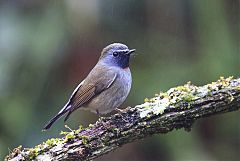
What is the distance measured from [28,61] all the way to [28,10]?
0.88m

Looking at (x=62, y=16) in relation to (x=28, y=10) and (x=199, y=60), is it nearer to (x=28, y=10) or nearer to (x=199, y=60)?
(x=28, y=10)

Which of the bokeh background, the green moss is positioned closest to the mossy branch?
the green moss

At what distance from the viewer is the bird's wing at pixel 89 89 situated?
5535mm

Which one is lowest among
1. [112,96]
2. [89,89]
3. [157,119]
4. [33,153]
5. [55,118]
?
[33,153]

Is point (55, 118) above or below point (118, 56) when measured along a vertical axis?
below

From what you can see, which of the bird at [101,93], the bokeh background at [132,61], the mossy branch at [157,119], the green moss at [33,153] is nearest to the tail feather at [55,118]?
the bird at [101,93]

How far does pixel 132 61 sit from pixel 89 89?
2.60 m

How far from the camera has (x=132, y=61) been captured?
8148 mm

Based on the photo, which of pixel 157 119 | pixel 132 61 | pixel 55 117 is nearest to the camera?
pixel 157 119

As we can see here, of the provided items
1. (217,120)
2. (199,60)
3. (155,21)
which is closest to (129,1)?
(155,21)

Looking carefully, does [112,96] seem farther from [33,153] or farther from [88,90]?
[33,153]

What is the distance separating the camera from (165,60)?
26.3 feet

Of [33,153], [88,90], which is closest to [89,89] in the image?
[88,90]

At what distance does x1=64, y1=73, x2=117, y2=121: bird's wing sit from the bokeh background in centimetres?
157
